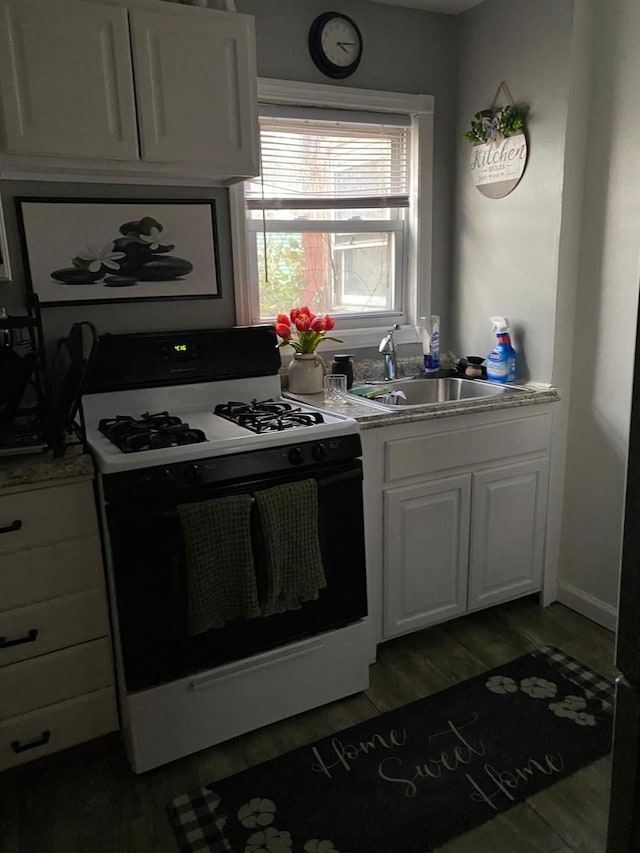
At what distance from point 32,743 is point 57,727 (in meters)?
0.07

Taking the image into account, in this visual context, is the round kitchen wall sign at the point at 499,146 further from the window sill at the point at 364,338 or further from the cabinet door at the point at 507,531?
the cabinet door at the point at 507,531

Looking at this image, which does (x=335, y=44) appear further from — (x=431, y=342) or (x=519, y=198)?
(x=431, y=342)

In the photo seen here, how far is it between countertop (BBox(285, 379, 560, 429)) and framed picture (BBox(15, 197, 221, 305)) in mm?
615

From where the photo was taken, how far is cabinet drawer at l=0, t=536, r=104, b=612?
1.78 m

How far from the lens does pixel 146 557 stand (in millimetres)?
1775

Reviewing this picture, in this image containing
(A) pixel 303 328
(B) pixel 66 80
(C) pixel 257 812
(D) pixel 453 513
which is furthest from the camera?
(A) pixel 303 328

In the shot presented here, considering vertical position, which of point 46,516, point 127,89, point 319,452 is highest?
point 127,89

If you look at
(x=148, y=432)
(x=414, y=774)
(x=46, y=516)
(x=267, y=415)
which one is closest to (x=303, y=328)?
(x=267, y=415)

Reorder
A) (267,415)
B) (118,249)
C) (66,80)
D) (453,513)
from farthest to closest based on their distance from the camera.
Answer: (453,513)
(118,249)
(267,415)
(66,80)

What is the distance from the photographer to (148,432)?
1.96 meters

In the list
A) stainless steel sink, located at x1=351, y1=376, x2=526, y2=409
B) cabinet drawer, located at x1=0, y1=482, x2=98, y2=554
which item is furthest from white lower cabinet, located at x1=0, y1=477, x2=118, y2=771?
stainless steel sink, located at x1=351, y1=376, x2=526, y2=409

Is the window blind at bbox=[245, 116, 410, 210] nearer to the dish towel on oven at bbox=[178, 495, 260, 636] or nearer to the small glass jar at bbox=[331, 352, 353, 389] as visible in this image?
the small glass jar at bbox=[331, 352, 353, 389]

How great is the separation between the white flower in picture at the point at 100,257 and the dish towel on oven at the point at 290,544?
1.04m

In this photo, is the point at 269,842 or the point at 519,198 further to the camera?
the point at 519,198
